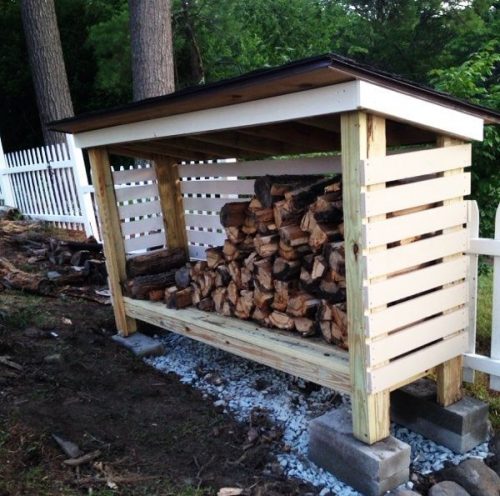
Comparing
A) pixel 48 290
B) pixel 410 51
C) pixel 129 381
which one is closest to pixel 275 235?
pixel 129 381

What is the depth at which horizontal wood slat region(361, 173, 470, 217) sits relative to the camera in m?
2.33

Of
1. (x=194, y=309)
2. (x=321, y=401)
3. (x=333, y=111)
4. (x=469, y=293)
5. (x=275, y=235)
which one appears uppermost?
(x=333, y=111)

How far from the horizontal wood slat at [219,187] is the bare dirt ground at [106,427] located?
1.43 metres

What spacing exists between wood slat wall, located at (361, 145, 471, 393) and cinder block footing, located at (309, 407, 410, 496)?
29 centimetres

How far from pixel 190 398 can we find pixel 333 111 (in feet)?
6.98

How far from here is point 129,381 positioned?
3.71m

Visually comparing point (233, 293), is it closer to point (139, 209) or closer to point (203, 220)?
point (203, 220)

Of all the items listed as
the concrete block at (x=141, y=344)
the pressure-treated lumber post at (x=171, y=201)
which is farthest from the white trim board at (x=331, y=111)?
the concrete block at (x=141, y=344)

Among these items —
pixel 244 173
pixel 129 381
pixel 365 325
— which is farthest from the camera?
pixel 244 173

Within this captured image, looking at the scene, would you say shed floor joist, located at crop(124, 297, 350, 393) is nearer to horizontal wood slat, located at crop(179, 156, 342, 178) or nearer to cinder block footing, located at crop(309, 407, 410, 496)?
cinder block footing, located at crop(309, 407, 410, 496)

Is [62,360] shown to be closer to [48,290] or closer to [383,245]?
[48,290]

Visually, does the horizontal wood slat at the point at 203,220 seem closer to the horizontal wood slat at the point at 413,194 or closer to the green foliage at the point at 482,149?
the horizontal wood slat at the point at 413,194

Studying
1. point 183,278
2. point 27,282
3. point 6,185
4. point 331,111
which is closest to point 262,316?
point 183,278

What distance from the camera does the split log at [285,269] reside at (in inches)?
125
